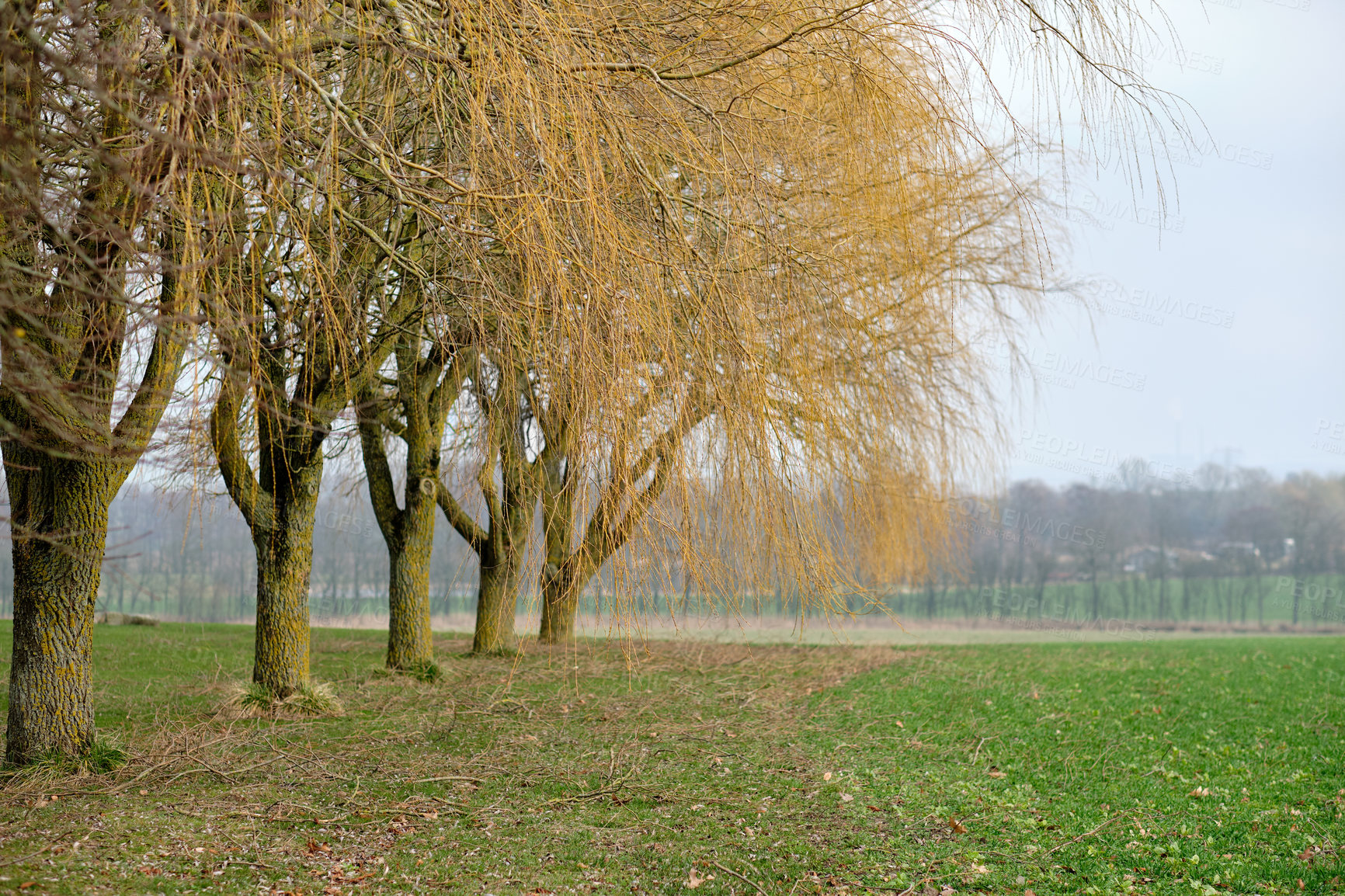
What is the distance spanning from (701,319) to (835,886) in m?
2.42

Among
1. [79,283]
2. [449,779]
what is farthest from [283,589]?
[79,283]

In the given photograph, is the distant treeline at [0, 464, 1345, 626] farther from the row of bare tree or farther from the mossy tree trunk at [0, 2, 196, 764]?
the row of bare tree

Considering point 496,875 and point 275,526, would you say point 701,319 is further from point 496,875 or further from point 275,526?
point 275,526

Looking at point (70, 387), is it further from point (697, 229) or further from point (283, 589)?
point (283, 589)

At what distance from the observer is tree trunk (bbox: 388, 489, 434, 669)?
30.5 feet

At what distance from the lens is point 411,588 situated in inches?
368

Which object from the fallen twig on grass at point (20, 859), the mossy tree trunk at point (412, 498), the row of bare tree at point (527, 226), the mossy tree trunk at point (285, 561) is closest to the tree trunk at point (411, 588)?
the mossy tree trunk at point (412, 498)

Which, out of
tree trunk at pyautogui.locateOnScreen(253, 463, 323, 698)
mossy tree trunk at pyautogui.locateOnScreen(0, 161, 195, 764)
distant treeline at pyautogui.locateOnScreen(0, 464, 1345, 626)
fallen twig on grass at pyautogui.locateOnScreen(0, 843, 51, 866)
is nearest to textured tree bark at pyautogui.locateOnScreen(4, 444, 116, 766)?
mossy tree trunk at pyautogui.locateOnScreen(0, 161, 195, 764)

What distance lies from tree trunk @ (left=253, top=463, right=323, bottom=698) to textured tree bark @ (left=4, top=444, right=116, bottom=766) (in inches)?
91.7

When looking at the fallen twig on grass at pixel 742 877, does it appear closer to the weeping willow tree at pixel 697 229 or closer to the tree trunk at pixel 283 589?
the weeping willow tree at pixel 697 229

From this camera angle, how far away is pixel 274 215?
3062 millimetres

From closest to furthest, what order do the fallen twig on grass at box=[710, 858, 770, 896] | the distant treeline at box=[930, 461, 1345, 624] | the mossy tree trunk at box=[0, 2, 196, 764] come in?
the mossy tree trunk at box=[0, 2, 196, 764] → the fallen twig on grass at box=[710, 858, 770, 896] → the distant treeline at box=[930, 461, 1345, 624]

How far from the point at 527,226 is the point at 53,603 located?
3.47 meters

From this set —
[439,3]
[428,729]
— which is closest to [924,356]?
[428,729]
